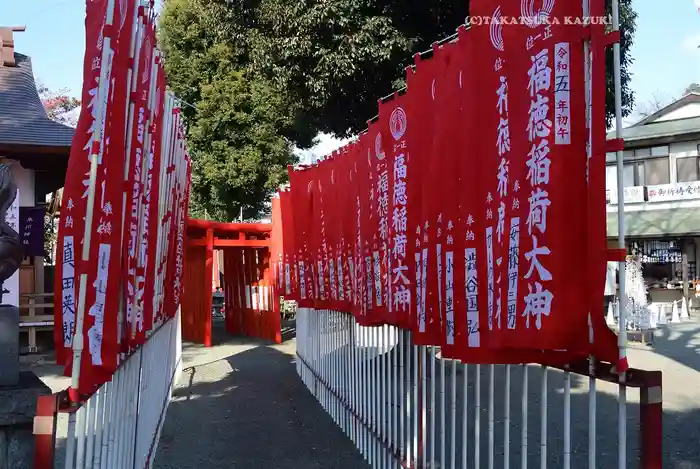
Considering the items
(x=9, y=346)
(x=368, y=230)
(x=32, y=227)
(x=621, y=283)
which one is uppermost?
(x=32, y=227)

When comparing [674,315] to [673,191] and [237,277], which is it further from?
[237,277]

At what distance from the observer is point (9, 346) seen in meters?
4.09

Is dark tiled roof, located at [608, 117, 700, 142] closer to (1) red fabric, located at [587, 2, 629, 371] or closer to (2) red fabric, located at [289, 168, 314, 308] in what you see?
(2) red fabric, located at [289, 168, 314, 308]

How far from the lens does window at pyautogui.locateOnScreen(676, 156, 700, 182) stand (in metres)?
23.0

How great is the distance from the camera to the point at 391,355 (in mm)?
5840

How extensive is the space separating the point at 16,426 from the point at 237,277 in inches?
601

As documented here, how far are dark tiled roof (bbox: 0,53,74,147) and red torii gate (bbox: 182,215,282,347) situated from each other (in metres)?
3.71

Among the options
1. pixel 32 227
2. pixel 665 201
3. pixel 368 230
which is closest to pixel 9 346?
pixel 368 230

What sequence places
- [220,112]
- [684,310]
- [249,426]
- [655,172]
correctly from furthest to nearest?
[655,172], [684,310], [220,112], [249,426]

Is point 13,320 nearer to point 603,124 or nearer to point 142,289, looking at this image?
point 142,289

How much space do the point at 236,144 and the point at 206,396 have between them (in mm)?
11479

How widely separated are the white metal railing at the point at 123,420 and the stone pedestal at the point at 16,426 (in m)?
0.44

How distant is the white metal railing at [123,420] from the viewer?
316 cm

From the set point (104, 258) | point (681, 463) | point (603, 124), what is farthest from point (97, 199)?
point (681, 463)
